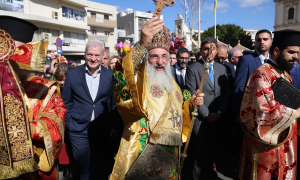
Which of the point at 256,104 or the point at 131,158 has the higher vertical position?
the point at 256,104

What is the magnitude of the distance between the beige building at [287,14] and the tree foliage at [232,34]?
667 centimetres

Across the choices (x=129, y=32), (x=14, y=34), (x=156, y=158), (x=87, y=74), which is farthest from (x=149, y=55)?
(x=129, y=32)

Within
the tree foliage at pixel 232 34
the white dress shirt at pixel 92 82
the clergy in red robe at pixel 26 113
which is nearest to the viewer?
the clergy in red robe at pixel 26 113

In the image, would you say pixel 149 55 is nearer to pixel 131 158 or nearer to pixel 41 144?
pixel 131 158

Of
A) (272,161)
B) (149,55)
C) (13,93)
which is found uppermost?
(149,55)

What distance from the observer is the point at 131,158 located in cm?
234

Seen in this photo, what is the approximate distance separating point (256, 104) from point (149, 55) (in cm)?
148

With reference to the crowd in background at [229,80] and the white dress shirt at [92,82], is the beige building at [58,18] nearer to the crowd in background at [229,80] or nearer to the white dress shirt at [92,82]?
the crowd in background at [229,80]

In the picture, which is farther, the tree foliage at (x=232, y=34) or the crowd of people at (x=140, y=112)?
the tree foliage at (x=232, y=34)

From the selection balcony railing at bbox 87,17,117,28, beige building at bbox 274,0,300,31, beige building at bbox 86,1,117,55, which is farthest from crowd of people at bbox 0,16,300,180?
beige building at bbox 274,0,300,31

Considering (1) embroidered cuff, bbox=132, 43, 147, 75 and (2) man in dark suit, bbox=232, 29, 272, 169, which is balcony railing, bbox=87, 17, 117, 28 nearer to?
(2) man in dark suit, bbox=232, 29, 272, 169

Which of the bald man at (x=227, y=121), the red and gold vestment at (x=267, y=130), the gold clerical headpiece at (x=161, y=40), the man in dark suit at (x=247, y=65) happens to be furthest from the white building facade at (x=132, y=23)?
the red and gold vestment at (x=267, y=130)

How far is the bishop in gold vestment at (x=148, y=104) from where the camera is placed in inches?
81.6

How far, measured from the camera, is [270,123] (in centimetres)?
235
